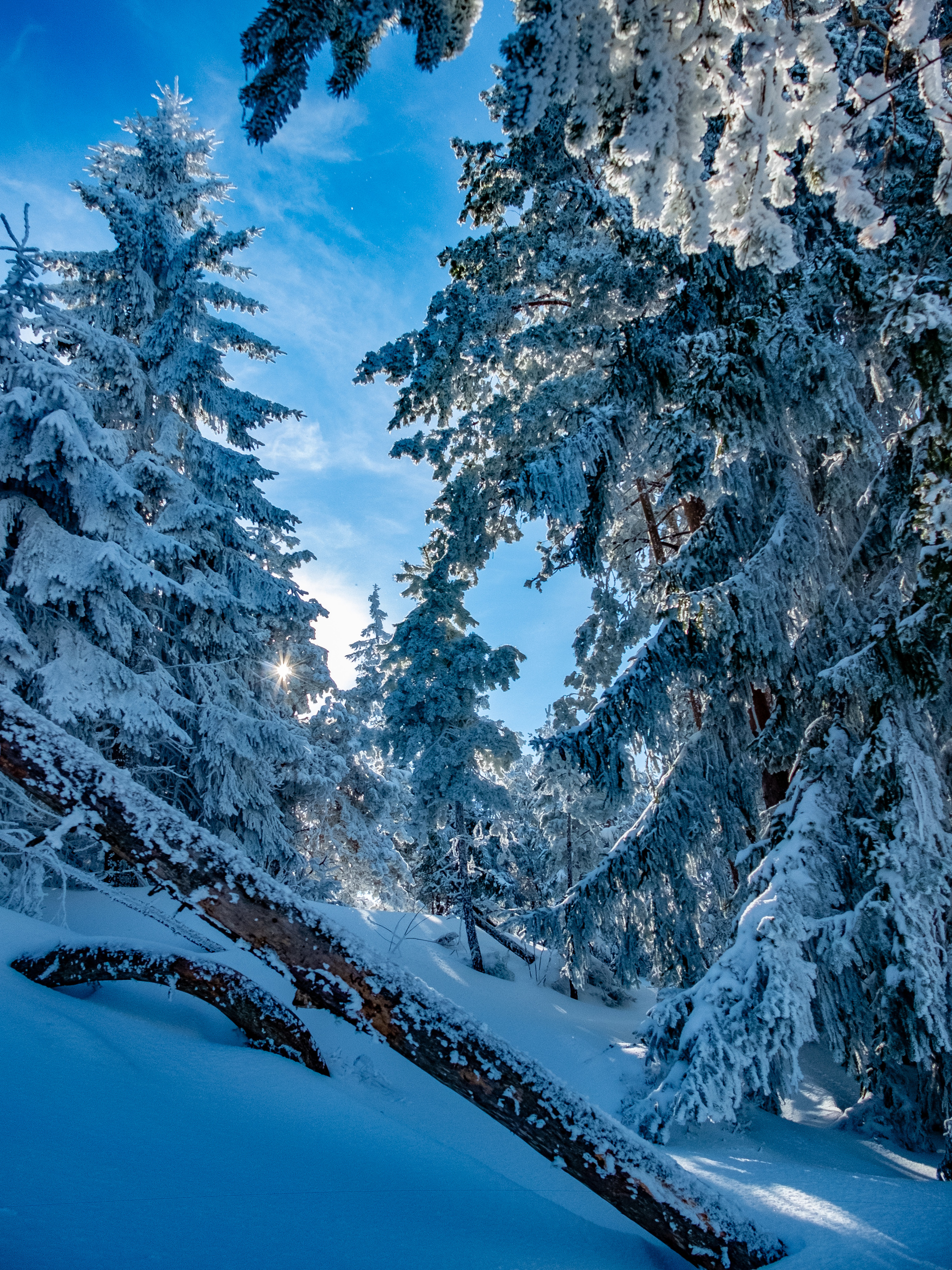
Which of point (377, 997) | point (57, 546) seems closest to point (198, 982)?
point (377, 997)

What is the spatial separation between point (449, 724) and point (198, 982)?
32.4 ft

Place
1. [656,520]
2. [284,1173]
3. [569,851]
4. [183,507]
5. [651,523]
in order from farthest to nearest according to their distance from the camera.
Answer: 1. [569,851]
2. [183,507]
3. [656,520]
4. [651,523]
5. [284,1173]

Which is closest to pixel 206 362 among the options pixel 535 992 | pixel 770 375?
pixel 770 375

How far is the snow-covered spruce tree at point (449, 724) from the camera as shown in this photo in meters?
12.4

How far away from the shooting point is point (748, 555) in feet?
19.7

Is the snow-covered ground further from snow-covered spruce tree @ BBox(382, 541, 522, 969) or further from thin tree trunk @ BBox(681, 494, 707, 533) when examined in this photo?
snow-covered spruce tree @ BBox(382, 541, 522, 969)

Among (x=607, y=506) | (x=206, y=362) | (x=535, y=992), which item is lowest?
(x=535, y=992)

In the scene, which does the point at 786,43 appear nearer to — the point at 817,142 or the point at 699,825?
the point at 817,142

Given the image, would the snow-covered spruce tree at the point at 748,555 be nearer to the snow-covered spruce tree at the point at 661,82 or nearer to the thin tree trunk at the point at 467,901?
the snow-covered spruce tree at the point at 661,82

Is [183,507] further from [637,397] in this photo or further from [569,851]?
[569,851]

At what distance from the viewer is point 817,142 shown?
219cm

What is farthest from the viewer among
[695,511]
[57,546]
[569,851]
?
[569,851]

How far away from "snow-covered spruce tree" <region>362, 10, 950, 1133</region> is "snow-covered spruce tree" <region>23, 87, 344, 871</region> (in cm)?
508

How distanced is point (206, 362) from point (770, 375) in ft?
37.2
